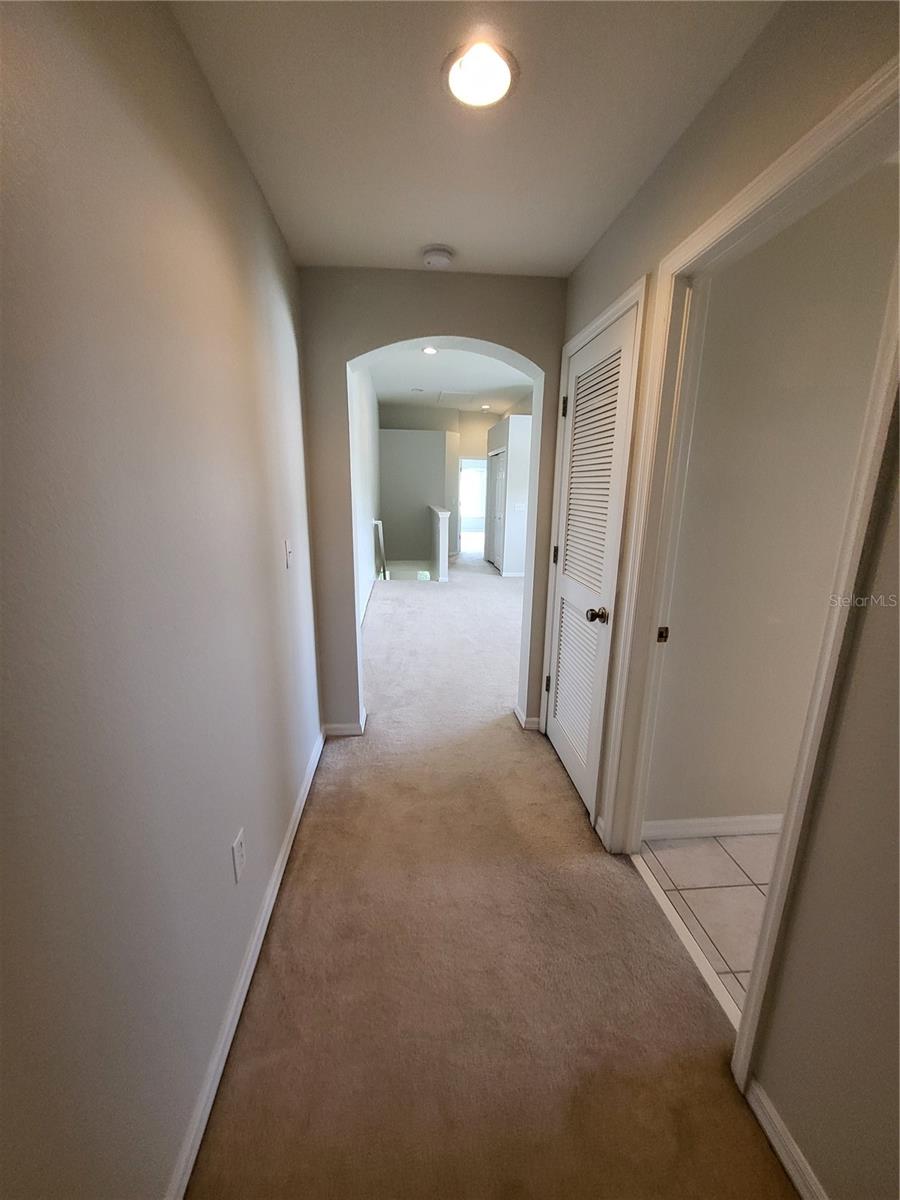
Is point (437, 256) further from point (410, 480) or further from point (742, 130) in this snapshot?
point (410, 480)

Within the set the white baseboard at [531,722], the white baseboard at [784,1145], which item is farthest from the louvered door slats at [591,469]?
the white baseboard at [784,1145]

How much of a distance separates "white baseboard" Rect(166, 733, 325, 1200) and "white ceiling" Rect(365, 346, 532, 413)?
3403 mm

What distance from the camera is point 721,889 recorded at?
170 centimetres

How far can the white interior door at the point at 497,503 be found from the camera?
23.4 feet

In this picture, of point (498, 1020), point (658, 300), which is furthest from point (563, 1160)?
point (658, 300)

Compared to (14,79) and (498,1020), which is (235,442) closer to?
(14,79)

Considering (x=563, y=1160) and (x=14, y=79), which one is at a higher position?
(x=14, y=79)

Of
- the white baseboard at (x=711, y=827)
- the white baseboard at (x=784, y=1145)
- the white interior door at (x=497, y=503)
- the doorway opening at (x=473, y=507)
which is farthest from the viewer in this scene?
the doorway opening at (x=473, y=507)

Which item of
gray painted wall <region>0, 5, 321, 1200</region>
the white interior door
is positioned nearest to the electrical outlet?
gray painted wall <region>0, 5, 321, 1200</region>

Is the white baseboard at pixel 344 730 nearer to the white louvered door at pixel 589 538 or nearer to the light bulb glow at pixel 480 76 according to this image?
the white louvered door at pixel 589 538

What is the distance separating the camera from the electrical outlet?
1281 millimetres

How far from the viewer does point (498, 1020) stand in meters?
1.27

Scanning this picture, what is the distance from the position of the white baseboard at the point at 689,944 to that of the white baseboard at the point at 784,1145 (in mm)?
190

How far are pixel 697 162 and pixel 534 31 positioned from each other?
0.55 meters
